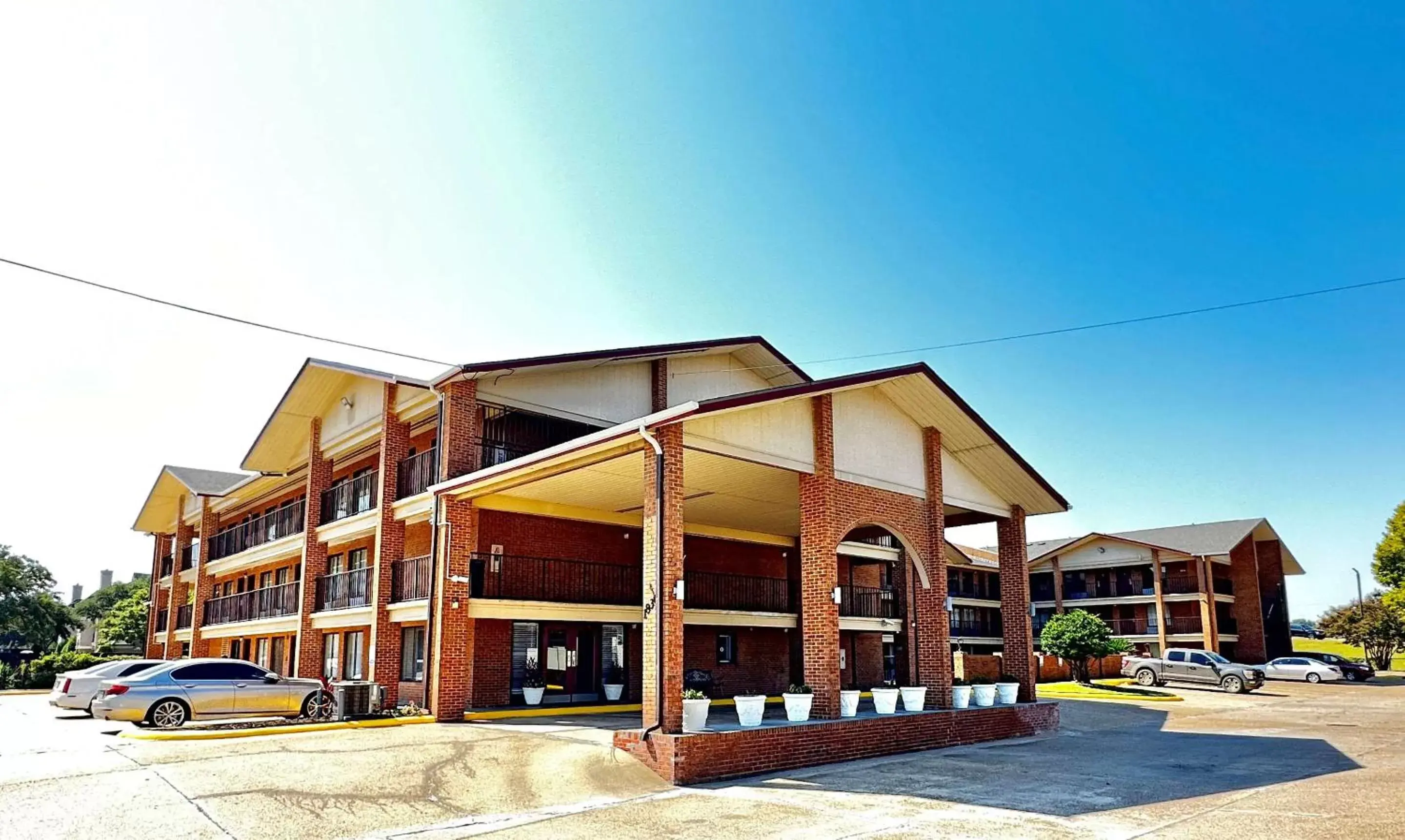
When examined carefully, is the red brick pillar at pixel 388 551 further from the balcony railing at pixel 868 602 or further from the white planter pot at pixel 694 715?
the balcony railing at pixel 868 602

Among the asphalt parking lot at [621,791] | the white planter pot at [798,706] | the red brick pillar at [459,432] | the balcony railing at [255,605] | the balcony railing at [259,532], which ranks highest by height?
the red brick pillar at [459,432]

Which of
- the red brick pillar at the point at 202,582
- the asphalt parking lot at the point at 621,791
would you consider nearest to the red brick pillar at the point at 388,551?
the asphalt parking lot at the point at 621,791

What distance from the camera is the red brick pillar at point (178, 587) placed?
128 feet

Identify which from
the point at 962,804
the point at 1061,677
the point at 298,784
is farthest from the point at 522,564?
the point at 1061,677

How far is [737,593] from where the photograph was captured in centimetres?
2694

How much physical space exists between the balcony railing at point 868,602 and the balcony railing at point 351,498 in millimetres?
13612

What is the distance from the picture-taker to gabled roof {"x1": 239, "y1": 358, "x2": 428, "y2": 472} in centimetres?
2463

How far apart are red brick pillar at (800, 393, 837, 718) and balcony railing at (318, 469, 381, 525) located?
39.8 ft

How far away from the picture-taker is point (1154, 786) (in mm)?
12688

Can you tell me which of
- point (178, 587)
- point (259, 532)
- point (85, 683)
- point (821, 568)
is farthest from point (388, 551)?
point (178, 587)

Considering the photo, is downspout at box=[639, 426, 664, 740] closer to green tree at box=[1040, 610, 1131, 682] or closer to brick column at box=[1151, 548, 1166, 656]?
green tree at box=[1040, 610, 1131, 682]

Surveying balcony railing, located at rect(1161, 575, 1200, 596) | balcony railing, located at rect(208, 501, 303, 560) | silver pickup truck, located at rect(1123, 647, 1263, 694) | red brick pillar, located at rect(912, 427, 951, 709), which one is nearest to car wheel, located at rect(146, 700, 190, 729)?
balcony railing, located at rect(208, 501, 303, 560)

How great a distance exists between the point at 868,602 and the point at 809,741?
680 inches

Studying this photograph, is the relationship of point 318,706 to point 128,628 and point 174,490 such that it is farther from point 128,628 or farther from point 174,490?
point 128,628
